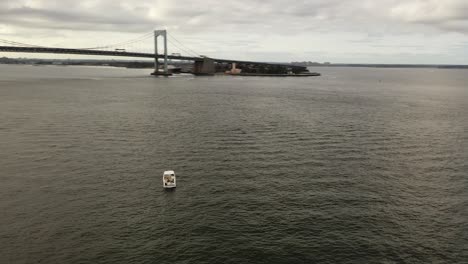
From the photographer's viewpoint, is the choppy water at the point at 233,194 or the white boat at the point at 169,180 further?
the white boat at the point at 169,180

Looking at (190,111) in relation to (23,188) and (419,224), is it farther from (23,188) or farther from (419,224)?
(419,224)

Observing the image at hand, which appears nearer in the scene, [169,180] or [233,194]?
[233,194]

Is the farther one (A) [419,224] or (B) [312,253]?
(A) [419,224]

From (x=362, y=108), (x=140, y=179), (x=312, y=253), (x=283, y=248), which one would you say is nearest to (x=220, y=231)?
(x=283, y=248)

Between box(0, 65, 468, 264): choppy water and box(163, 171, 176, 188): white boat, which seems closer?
box(0, 65, 468, 264): choppy water

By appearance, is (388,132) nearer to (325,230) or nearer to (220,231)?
(325,230)

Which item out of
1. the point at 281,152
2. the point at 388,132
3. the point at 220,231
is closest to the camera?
the point at 220,231

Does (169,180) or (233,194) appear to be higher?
(169,180)

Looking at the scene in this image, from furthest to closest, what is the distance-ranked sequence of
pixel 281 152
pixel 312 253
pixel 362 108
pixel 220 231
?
pixel 362 108 → pixel 281 152 → pixel 220 231 → pixel 312 253
